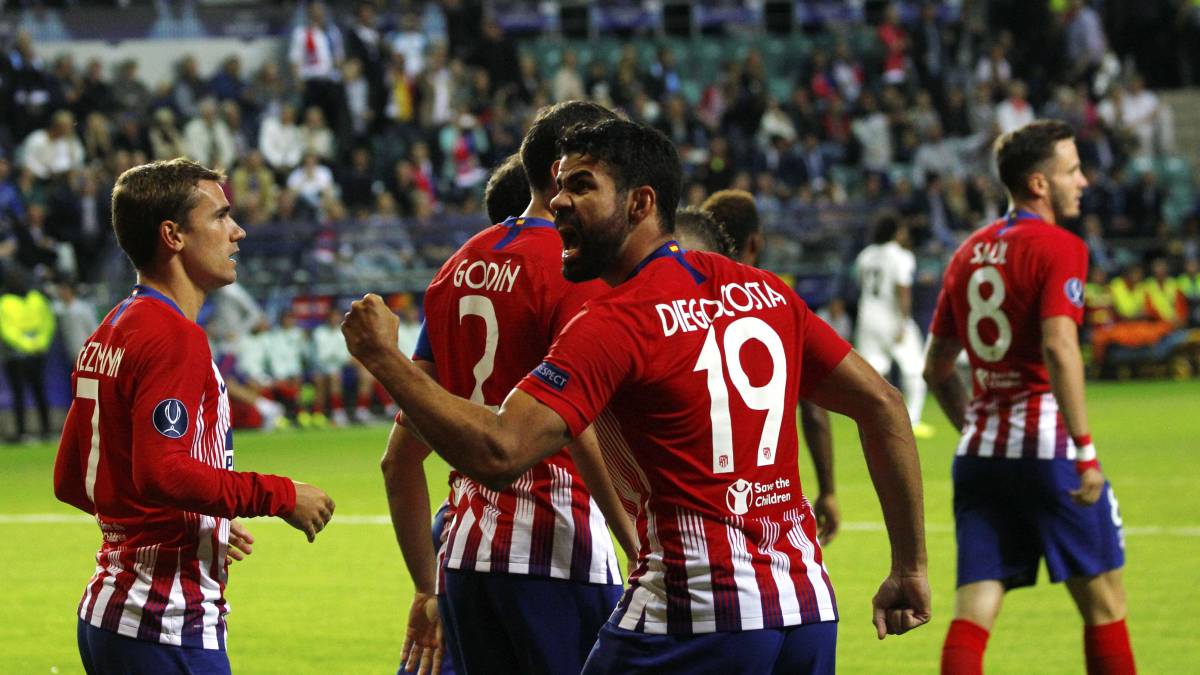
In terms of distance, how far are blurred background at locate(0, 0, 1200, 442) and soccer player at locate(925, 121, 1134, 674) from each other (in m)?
15.0

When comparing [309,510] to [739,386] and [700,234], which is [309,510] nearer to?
[739,386]

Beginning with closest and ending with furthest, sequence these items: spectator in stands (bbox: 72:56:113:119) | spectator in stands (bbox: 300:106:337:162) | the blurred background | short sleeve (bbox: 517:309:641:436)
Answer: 1. short sleeve (bbox: 517:309:641:436)
2. the blurred background
3. spectator in stands (bbox: 72:56:113:119)
4. spectator in stands (bbox: 300:106:337:162)

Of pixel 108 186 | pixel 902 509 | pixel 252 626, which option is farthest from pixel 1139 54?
pixel 902 509

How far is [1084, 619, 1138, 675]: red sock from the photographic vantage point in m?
6.09

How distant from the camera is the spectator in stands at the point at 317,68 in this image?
1014 inches

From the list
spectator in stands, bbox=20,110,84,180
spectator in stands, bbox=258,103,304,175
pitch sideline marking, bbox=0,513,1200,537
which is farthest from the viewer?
spectator in stands, bbox=258,103,304,175

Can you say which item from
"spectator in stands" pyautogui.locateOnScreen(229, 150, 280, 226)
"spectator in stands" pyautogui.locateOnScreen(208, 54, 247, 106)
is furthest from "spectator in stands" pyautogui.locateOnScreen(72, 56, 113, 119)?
"spectator in stands" pyautogui.locateOnScreen(229, 150, 280, 226)

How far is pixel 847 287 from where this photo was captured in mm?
24812

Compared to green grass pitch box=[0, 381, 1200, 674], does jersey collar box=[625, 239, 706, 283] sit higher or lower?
higher

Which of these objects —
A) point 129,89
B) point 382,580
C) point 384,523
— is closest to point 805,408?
point 382,580

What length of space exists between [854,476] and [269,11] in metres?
16.3

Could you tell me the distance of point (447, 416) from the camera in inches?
127

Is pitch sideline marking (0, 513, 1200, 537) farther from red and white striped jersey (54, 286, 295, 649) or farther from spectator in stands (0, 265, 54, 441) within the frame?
red and white striped jersey (54, 286, 295, 649)

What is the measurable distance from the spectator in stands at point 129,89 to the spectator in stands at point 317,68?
235cm
